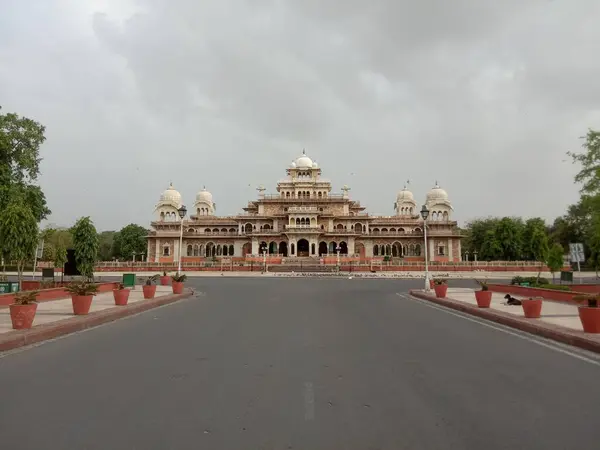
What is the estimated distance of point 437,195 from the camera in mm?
80375

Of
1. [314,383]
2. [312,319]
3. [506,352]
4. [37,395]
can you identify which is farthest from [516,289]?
[37,395]

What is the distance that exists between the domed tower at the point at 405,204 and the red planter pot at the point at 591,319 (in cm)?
7757

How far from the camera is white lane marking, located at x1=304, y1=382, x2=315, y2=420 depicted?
175 inches

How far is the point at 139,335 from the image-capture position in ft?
31.5

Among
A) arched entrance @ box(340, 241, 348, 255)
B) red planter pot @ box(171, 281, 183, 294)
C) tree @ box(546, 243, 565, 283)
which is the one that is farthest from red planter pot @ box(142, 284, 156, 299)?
arched entrance @ box(340, 241, 348, 255)

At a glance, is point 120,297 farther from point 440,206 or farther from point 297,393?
point 440,206

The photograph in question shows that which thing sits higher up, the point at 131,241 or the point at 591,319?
the point at 131,241

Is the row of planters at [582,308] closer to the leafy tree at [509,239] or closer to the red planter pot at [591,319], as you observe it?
the red planter pot at [591,319]

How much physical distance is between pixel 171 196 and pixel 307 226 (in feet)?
88.4

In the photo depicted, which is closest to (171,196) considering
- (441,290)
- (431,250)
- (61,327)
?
(431,250)

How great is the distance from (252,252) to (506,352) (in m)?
66.2

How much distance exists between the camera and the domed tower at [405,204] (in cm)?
8600

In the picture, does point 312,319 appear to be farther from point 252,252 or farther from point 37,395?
point 252,252

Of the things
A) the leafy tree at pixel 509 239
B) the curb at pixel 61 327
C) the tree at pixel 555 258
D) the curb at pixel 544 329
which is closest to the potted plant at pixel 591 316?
the curb at pixel 544 329
